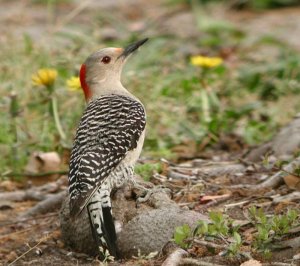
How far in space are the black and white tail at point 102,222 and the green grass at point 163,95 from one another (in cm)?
222

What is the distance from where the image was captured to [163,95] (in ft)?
34.2

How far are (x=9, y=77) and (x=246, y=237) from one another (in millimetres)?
4713

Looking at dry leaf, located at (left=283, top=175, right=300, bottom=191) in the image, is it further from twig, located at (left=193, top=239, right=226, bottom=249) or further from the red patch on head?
the red patch on head

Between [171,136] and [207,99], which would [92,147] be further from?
[207,99]

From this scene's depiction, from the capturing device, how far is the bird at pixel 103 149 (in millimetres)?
6465

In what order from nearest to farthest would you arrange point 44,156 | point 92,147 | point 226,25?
point 92,147, point 44,156, point 226,25

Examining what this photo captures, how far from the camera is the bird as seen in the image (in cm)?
646

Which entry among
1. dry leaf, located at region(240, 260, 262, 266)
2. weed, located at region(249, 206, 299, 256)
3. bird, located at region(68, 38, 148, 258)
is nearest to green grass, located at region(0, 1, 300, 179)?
bird, located at region(68, 38, 148, 258)

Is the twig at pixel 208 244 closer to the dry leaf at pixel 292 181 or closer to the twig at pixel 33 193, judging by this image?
the dry leaf at pixel 292 181

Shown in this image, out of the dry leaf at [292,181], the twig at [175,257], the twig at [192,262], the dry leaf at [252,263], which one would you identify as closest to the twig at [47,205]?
the dry leaf at [292,181]

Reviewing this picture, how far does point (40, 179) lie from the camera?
28.9 ft

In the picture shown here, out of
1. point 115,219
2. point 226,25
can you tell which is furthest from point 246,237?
point 226,25

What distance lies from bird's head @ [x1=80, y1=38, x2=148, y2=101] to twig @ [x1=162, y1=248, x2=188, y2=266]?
7.42ft

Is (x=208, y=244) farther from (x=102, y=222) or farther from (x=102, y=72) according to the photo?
(x=102, y=72)
